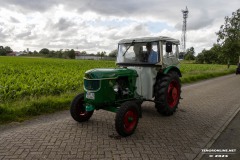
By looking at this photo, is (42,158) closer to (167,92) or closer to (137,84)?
(137,84)

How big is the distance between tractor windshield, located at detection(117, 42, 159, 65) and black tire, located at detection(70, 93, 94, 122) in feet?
5.81

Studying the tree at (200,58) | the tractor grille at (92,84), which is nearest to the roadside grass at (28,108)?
the tractor grille at (92,84)

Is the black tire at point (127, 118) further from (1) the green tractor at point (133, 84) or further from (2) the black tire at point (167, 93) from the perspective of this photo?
(2) the black tire at point (167, 93)

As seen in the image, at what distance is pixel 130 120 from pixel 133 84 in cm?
121

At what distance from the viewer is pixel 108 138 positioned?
16.6 ft

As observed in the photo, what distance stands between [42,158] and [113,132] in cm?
187

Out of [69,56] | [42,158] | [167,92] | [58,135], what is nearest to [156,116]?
[167,92]

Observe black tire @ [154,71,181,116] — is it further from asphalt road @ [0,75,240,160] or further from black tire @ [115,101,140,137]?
black tire @ [115,101,140,137]

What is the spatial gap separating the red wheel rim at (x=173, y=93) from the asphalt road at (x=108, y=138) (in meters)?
0.42

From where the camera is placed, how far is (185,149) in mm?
4656

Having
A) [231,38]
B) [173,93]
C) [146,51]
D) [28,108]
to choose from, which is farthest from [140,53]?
[231,38]

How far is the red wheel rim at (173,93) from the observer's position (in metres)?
7.07

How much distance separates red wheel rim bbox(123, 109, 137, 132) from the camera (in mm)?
5195

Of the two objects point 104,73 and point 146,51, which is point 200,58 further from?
point 104,73
